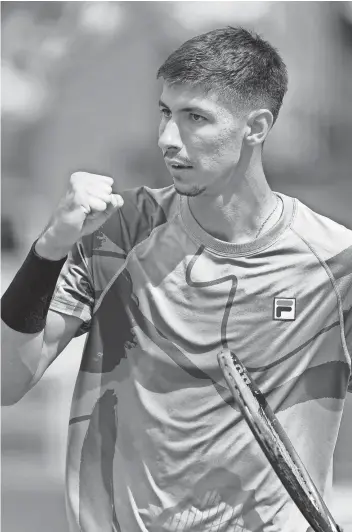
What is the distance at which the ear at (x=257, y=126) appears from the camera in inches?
43.0

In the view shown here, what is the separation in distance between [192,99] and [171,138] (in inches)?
2.2

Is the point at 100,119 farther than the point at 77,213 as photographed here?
Yes

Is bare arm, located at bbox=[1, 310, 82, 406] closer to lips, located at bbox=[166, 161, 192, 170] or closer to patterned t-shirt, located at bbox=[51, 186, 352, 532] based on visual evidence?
patterned t-shirt, located at bbox=[51, 186, 352, 532]

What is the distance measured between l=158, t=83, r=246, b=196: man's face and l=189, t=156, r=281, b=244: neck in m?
0.04

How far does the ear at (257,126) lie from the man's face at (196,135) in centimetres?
1

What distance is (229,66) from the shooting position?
3.46 ft

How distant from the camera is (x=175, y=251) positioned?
1.13m

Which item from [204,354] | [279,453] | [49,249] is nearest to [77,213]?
[49,249]

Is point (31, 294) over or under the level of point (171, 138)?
under

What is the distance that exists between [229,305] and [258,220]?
4.8 inches

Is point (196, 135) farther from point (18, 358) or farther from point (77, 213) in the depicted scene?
point (18, 358)

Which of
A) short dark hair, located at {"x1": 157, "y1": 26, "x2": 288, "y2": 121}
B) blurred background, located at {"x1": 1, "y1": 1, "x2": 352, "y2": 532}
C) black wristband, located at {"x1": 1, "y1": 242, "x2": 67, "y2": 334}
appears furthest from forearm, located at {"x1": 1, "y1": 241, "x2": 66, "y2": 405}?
short dark hair, located at {"x1": 157, "y1": 26, "x2": 288, "y2": 121}

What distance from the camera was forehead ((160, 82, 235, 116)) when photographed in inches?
41.3

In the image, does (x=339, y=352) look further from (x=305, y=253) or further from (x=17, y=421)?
(x=17, y=421)
